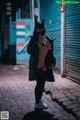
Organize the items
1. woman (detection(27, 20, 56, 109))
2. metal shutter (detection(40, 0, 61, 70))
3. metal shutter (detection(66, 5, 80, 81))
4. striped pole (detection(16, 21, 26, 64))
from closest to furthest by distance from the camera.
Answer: woman (detection(27, 20, 56, 109)) < metal shutter (detection(66, 5, 80, 81)) < metal shutter (detection(40, 0, 61, 70)) < striped pole (detection(16, 21, 26, 64))

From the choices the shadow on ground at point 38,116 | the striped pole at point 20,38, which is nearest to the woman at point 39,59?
the shadow on ground at point 38,116

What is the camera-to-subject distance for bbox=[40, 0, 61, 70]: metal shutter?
1400cm

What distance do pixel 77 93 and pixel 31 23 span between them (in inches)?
381

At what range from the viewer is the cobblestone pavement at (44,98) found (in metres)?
7.29

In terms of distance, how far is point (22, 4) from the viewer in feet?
82.9

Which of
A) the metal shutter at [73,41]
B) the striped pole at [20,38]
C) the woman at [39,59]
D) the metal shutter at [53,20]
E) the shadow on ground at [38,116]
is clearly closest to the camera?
the shadow on ground at [38,116]

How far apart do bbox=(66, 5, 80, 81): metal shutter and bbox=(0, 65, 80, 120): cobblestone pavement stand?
1.44ft

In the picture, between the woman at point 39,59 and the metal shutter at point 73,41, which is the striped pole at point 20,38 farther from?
the woman at point 39,59

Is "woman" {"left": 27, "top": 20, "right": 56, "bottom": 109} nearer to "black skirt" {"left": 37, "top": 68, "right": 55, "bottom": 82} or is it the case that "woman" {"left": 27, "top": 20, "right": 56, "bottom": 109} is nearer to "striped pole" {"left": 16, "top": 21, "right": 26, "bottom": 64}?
"black skirt" {"left": 37, "top": 68, "right": 55, "bottom": 82}

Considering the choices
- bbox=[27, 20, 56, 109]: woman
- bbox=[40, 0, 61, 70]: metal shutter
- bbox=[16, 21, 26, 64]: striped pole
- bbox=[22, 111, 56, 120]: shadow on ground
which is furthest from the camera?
bbox=[16, 21, 26, 64]: striped pole

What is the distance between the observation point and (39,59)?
7.59 meters

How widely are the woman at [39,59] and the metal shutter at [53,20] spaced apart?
244 inches

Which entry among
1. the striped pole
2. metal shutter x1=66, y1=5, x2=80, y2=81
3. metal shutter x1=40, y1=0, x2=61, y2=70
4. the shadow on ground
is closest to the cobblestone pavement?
the shadow on ground

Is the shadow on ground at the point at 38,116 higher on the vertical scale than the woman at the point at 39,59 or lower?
lower
